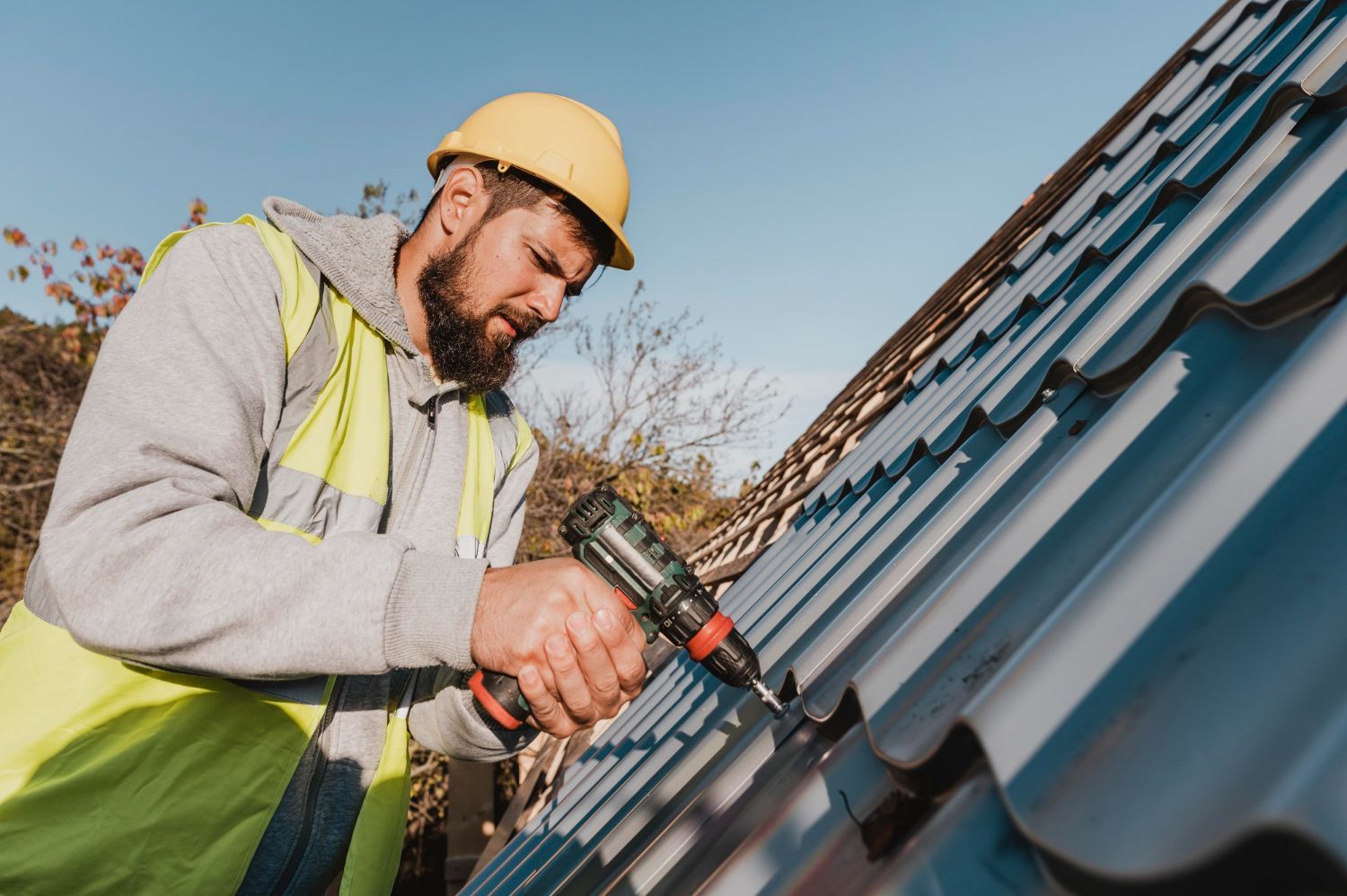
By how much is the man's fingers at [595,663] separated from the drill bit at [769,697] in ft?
1.04

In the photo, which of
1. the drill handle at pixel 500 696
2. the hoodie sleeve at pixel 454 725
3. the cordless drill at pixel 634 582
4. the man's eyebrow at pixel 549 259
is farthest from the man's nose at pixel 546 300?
the drill handle at pixel 500 696

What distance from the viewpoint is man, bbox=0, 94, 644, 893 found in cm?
152

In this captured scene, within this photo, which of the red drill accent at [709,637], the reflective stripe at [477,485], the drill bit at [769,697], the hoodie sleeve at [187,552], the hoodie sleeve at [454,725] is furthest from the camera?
the reflective stripe at [477,485]

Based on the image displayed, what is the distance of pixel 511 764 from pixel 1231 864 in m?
8.02

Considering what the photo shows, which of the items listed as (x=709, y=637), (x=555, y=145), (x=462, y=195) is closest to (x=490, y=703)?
(x=709, y=637)

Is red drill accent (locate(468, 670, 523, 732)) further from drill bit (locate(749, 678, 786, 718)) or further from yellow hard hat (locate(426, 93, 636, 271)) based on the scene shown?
yellow hard hat (locate(426, 93, 636, 271))

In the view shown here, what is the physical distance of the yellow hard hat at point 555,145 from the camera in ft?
9.36

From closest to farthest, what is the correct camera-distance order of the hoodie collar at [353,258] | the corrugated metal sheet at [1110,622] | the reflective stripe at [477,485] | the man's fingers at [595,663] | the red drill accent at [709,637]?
the corrugated metal sheet at [1110,622] → the man's fingers at [595,663] → the red drill accent at [709,637] → the hoodie collar at [353,258] → the reflective stripe at [477,485]

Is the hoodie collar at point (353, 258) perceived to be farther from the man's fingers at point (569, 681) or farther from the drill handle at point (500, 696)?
the man's fingers at point (569, 681)

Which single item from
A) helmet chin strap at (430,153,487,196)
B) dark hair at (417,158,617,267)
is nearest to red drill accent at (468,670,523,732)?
dark hair at (417,158,617,267)

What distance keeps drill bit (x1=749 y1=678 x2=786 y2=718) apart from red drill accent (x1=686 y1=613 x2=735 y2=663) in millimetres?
144

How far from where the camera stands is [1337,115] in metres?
1.48

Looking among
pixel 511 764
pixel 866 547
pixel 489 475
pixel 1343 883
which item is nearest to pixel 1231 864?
pixel 1343 883

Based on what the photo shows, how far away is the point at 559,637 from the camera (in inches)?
66.4
